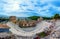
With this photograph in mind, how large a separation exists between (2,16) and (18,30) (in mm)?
300

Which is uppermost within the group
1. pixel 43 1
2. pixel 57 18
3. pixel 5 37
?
pixel 43 1

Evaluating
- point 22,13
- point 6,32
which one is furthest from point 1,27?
point 22,13

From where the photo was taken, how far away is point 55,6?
3.66 m

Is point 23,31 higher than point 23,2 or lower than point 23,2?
lower

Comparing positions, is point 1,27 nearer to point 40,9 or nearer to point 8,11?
point 8,11

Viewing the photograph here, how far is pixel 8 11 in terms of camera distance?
363cm

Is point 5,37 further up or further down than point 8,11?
further down

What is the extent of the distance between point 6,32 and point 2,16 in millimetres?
232

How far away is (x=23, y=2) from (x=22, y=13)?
158mm

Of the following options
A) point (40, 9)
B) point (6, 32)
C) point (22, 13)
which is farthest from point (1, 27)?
point (40, 9)

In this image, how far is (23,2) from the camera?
3.65 meters

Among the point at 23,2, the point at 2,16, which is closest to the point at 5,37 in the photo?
the point at 2,16

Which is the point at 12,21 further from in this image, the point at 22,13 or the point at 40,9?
the point at 40,9

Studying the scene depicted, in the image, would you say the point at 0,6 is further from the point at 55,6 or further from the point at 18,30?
the point at 55,6
